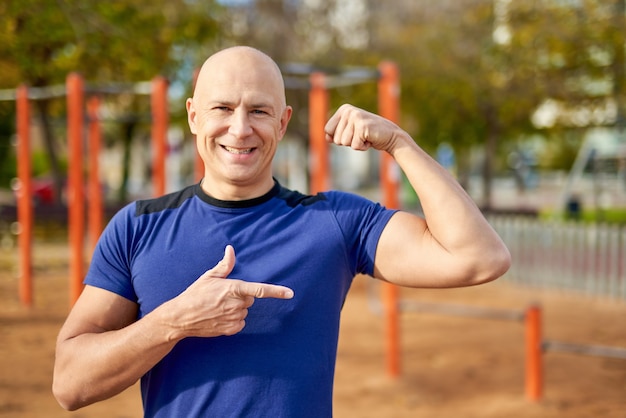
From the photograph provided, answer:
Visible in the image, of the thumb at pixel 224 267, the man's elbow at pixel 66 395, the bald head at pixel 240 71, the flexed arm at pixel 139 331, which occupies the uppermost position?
the bald head at pixel 240 71

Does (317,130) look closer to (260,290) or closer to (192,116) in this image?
(192,116)

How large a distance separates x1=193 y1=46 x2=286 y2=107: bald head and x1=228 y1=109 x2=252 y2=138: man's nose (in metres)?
0.06

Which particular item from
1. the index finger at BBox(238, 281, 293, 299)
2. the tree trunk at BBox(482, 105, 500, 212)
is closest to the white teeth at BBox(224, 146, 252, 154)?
the index finger at BBox(238, 281, 293, 299)

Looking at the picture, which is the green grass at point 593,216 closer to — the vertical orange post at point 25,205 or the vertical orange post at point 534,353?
the vertical orange post at point 534,353

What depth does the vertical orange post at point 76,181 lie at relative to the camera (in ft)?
24.4

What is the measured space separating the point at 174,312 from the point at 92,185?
6.56 metres

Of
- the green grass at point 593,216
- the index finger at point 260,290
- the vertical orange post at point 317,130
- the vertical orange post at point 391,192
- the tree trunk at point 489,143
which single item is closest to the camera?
the index finger at point 260,290

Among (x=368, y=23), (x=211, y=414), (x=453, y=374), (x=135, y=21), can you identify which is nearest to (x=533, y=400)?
(x=453, y=374)

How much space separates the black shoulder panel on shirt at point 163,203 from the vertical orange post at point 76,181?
5.88 metres

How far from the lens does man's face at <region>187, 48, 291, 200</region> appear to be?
5.60ft

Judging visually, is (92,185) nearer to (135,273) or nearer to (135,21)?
(135,21)

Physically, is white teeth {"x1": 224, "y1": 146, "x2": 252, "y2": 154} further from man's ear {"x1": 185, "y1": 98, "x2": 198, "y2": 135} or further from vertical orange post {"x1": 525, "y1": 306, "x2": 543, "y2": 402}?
vertical orange post {"x1": 525, "y1": 306, "x2": 543, "y2": 402}

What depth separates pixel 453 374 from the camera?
6.28m

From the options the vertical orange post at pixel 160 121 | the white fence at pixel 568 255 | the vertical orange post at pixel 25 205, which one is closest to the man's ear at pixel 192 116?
the vertical orange post at pixel 160 121
